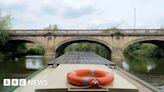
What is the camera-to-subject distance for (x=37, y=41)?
159 ft

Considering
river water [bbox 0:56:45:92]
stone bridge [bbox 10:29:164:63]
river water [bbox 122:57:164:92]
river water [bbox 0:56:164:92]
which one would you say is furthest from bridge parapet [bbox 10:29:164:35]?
river water [bbox 0:56:45:92]

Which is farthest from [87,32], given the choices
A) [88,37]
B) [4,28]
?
[4,28]

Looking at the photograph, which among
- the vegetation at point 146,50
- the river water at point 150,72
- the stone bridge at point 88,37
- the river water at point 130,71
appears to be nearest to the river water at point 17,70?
the river water at point 130,71

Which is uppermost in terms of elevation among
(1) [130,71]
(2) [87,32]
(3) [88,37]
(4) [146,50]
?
(2) [87,32]

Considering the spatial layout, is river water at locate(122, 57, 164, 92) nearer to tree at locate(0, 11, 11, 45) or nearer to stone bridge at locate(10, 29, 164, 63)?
stone bridge at locate(10, 29, 164, 63)

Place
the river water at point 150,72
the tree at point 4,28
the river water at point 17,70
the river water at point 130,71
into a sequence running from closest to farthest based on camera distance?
the river water at point 150,72 → the river water at point 130,71 → the river water at point 17,70 → the tree at point 4,28

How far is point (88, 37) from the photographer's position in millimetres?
47062

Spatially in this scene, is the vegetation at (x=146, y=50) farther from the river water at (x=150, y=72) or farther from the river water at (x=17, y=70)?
the river water at (x=17, y=70)

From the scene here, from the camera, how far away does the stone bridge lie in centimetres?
4706

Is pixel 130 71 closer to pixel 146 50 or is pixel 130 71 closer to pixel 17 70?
pixel 17 70

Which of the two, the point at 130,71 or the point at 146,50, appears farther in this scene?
the point at 146,50

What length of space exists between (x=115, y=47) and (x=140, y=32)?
431 cm

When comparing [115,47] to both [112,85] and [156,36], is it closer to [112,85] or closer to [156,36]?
[156,36]

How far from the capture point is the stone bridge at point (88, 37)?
4706 cm
